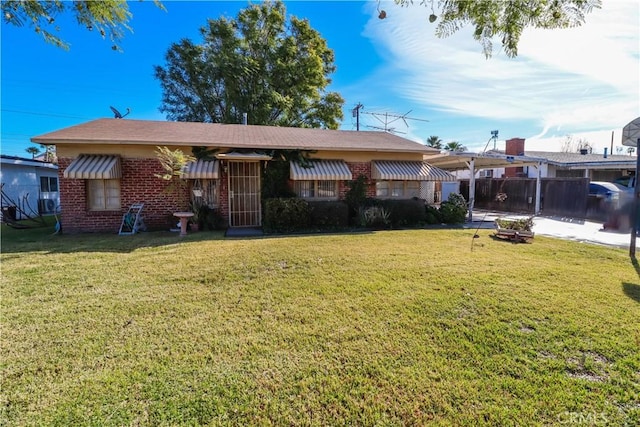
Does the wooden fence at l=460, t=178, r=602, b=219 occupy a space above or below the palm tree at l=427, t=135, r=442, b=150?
below

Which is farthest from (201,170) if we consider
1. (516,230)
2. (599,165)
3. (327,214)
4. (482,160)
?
(599,165)

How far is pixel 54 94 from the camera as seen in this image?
30.5m

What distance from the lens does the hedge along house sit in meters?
12.2

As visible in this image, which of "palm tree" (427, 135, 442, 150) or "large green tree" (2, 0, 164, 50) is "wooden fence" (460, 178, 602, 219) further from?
"large green tree" (2, 0, 164, 50)

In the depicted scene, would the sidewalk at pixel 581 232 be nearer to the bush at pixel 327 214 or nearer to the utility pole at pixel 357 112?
the bush at pixel 327 214

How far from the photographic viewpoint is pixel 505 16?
3.87m

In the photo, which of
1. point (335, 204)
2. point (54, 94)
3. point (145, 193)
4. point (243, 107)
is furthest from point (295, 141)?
point (54, 94)

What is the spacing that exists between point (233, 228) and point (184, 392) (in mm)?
10943

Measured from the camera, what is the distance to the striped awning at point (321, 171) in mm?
13508

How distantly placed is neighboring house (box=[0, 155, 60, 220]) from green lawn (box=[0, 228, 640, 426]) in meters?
14.6

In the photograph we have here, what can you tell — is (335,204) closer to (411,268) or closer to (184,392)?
(411,268)
